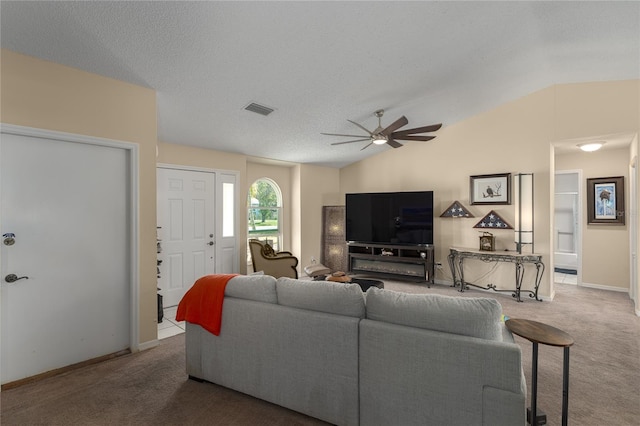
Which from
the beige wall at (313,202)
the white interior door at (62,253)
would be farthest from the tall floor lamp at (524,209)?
the white interior door at (62,253)

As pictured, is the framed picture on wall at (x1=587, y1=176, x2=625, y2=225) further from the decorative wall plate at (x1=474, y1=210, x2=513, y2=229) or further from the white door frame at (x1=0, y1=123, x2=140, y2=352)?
the white door frame at (x1=0, y1=123, x2=140, y2=352)

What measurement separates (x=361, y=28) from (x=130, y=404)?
3.51 metres

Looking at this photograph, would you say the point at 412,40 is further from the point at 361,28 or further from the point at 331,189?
the point at 331,189

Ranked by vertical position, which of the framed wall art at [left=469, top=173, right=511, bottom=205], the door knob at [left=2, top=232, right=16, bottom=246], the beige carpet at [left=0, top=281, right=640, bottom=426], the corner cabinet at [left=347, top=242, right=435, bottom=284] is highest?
the framed wall art at [left=469, top=173, right=511, bottom=205]

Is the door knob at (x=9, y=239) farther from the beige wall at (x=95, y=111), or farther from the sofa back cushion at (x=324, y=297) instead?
the sofa back cushion at (x=324, y=297)

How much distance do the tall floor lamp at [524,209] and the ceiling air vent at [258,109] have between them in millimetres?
4186

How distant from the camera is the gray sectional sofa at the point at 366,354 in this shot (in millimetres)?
1576

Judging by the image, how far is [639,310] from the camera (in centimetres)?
404

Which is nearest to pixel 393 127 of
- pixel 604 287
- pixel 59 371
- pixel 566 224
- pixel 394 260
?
pixel 394 260

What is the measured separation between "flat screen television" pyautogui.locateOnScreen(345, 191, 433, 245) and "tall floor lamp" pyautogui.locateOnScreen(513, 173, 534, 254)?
137 centimetres

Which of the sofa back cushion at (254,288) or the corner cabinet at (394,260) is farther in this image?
the corner cabinet at (394,260)

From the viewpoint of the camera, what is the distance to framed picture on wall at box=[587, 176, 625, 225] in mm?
5270

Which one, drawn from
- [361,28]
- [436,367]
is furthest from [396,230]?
[436,367]

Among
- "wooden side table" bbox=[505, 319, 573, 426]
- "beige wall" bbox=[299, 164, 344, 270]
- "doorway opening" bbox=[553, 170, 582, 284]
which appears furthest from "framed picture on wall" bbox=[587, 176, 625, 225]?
"wooden side table" bbox=[505, 319, 573, 426]
